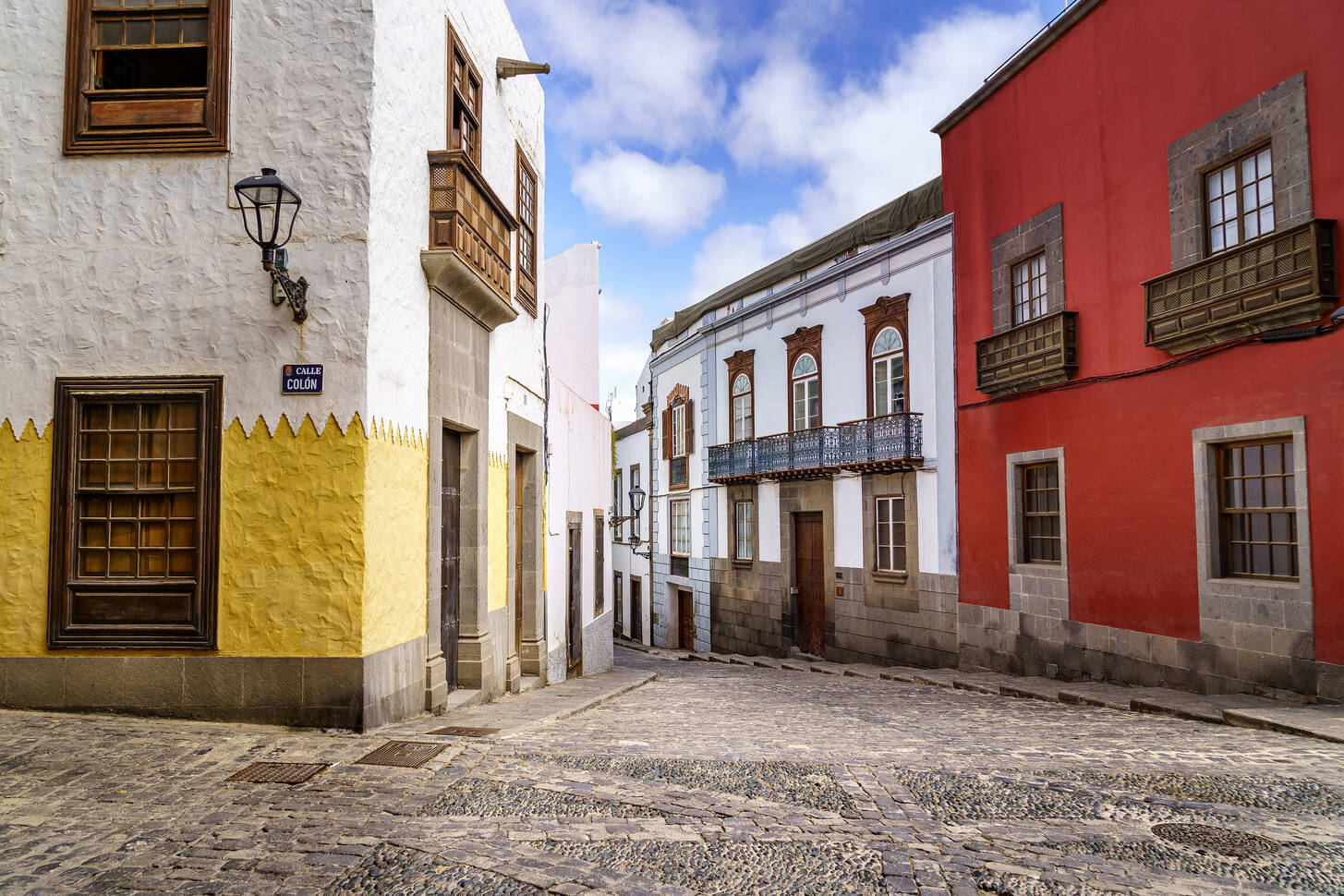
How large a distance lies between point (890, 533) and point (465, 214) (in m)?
10.9

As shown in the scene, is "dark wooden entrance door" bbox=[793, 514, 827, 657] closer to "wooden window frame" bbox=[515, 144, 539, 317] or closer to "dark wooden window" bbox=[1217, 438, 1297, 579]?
"wooden window frame" bbox=[515, 144, 539, 317]

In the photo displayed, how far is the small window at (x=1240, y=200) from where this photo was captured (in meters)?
9.27

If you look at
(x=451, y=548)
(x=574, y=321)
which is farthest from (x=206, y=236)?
(x=574, y=321)

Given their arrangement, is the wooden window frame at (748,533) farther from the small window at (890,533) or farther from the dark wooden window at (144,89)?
the dark wooden window at (144,89)

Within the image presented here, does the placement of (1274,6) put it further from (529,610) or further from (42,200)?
(42,200)

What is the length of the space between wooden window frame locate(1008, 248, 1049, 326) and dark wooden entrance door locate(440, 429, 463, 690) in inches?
310

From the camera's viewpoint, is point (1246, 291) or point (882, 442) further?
point (882, 442)

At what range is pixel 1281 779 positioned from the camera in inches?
218

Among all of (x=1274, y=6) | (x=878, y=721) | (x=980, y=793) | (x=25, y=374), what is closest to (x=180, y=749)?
(x=25, y=374)

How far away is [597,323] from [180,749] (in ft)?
49.1

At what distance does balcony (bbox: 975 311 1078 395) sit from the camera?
12.0 meters

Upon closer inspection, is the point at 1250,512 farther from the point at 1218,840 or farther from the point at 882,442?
the point at 882,442

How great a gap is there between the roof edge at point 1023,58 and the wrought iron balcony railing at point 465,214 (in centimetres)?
793

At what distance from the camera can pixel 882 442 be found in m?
16.5
